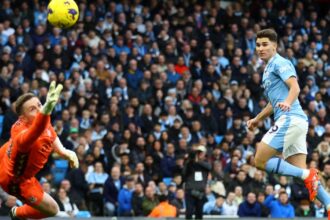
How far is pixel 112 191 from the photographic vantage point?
18.1m

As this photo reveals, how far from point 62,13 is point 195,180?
16.4 ft

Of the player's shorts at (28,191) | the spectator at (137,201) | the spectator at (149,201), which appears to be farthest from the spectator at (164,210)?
the player's shorts at (28,191)

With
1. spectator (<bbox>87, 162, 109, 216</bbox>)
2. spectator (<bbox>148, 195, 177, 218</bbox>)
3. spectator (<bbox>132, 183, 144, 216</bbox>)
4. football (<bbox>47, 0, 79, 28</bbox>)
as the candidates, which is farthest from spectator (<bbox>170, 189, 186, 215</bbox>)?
football (<bbox>47, 0, 79, 28</bbox>)

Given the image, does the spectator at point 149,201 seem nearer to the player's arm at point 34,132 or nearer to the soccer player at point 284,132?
the soccer player at point 284,132

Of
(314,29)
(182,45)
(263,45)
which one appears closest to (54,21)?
(263,45)

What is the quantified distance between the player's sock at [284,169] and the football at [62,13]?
445 centimetres

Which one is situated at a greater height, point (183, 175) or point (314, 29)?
point (314, 29)

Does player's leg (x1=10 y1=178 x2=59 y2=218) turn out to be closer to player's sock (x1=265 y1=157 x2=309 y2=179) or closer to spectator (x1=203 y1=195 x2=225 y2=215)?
player's sock (x1=265 y1=157 x2=309 y2=179)

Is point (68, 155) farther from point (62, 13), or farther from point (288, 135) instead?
point (62, 13)

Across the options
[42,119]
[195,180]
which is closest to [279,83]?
[42,119]

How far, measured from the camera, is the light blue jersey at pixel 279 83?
33.2 ft

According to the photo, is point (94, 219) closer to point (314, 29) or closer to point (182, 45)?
point (182, 45)

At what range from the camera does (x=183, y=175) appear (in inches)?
654

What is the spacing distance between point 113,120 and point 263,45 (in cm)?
956
